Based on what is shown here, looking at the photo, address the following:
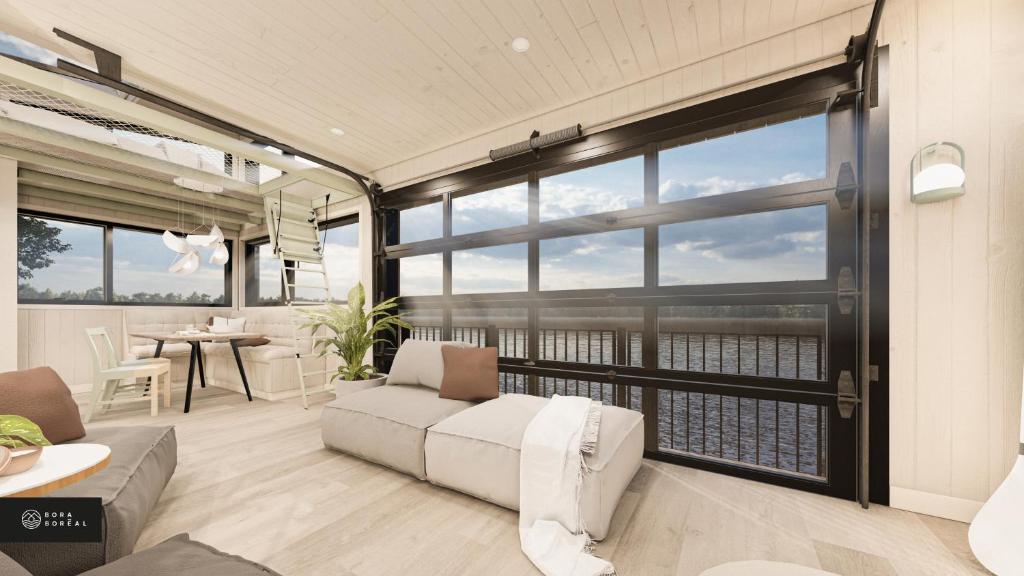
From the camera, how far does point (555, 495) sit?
1.66 meters

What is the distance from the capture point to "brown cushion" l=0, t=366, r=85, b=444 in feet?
5.64

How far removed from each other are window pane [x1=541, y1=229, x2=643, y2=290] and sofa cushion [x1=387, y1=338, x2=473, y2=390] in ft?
3.32

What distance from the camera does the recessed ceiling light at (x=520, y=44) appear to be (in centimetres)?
224

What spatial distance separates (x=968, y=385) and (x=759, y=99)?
1.89 meters

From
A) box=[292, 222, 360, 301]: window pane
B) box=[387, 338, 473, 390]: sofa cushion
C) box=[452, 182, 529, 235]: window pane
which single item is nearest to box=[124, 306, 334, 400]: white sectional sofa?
box=[292, 222, 360, 301]: window pane

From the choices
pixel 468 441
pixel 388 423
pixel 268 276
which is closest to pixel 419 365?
pixel 388 423

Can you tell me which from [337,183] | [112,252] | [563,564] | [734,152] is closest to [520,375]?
[563,564]

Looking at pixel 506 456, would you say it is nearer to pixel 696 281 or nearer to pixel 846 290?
pixel 696 281

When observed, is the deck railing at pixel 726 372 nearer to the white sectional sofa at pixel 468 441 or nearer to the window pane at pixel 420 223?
the white sectional sofa at pixel 468 441

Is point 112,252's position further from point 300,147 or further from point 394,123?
point 394,123

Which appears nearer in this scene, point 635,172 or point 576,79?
point 576,79

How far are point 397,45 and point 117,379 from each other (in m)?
4.37

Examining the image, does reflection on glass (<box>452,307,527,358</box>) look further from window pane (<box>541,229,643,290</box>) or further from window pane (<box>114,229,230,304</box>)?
window pane (<box>114,229,230,304</box>)

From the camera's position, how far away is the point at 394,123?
3279mm
